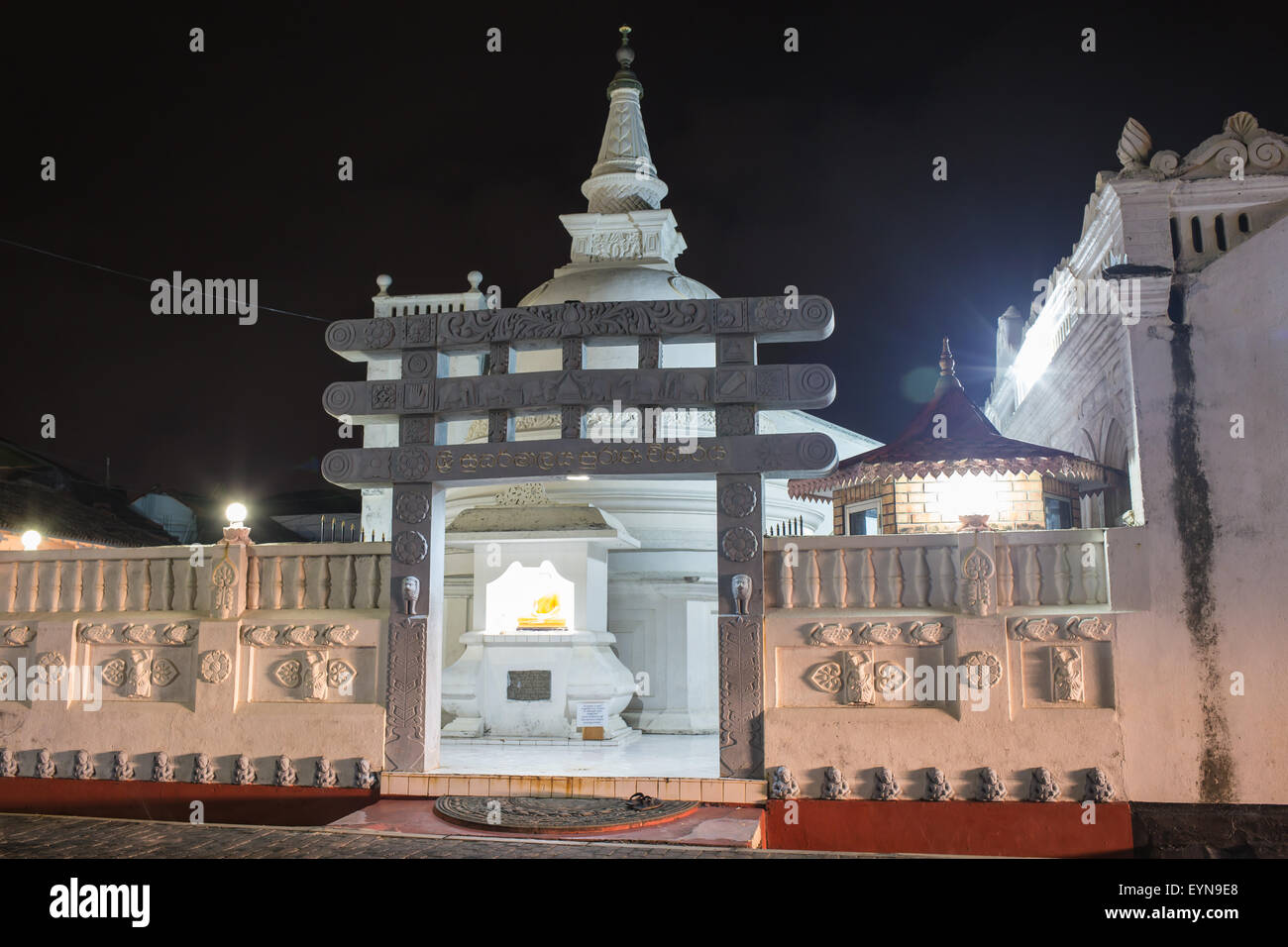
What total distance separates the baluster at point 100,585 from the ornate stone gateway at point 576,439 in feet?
10.8

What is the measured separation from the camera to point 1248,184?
9.70 metres

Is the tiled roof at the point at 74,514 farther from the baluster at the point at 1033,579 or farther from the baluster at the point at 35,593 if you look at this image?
the baluster at the point at 1033,579

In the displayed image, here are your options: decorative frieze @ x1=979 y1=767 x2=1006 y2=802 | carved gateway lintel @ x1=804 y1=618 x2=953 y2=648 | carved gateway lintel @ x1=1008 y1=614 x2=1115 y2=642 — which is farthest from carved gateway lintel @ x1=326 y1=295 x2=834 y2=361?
decorative frieze @ x1=979 y1=767 x2=1006 y2=802

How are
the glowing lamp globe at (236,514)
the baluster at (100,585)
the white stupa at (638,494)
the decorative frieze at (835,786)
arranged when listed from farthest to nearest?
1. the white stupa at (638,494)
2. the baluster at (100,585)
3. the glowing lamp globe at (236,514)
4. the decorative frieze at (835,786)

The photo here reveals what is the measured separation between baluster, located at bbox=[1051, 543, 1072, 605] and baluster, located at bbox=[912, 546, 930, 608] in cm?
120

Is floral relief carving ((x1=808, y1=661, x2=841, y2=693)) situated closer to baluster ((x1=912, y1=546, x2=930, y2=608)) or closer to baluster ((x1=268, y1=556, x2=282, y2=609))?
baluster ((x1=912, y1=546, x2=930, y2=608))

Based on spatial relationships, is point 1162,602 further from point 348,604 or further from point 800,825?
point 348,604

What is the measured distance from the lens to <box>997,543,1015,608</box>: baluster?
9391 mm

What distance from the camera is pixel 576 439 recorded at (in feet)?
33.2

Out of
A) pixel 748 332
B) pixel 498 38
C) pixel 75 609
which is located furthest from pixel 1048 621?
pixel 75 609

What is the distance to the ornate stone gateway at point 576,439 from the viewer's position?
9.66 metres

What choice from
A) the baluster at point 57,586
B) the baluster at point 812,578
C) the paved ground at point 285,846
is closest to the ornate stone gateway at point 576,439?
the baluster at point 812,578

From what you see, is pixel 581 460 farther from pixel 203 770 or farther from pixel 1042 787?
pixel 1042 787

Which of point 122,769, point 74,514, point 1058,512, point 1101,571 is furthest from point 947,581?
point 74,514
